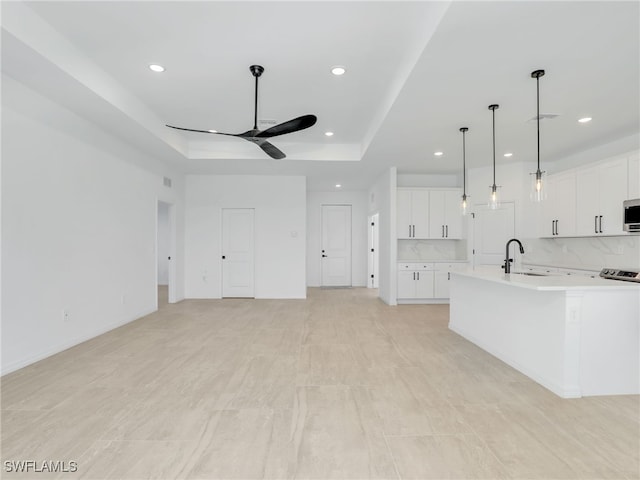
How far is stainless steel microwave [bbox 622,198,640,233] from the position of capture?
392cm

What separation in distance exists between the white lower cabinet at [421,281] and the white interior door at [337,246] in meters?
2.62

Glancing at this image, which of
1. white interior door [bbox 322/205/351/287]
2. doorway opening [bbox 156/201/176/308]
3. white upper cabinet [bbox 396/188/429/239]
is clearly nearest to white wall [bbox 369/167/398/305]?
white upper cabinet [bbox 396/188/429/239]

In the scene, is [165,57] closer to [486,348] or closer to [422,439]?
[422,439]

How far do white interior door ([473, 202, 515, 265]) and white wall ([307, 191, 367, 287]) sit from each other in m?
3.13

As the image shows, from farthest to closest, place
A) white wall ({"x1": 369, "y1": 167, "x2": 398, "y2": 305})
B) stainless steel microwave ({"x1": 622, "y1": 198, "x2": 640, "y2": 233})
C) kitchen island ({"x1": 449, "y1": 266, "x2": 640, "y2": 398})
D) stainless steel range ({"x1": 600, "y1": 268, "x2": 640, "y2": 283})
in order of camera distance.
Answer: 1. white wall ({"x1": 369, "y1": 167, "x2": 398, "y2": 305})
2. stainless steel microwave ({"x1": 622, "y1": 198, "x2": 640, "y2": 233})
3. stainless steel range ({"x1": 600, "y1": 268, "x2": 640, "y2": 283})
4. kitchen island ({"x1": 449, "y1": 266, "x2": 640, "y2": 398})

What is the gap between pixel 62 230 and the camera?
11.9 ft

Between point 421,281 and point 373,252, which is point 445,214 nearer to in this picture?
point 421,281

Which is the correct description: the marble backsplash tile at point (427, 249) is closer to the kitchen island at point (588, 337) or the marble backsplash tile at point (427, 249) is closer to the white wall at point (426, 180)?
the white wall at point (426, 180)

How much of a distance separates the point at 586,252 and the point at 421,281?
2574 mm

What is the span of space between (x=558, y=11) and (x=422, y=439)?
109 inches

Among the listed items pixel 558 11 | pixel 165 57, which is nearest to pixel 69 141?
pixel 165 57

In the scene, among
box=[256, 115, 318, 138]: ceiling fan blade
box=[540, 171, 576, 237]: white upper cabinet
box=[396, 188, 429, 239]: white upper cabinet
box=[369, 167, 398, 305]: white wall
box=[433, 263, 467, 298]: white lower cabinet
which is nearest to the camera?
box=[256, 115, 318, 138]: ceiling fan blade

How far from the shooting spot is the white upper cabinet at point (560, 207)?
4934 millimetres

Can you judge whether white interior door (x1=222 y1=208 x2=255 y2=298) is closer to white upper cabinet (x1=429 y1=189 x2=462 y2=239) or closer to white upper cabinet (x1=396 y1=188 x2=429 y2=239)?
white upper cabinet (x1=396 y1=188 x2=429 y2=239)
